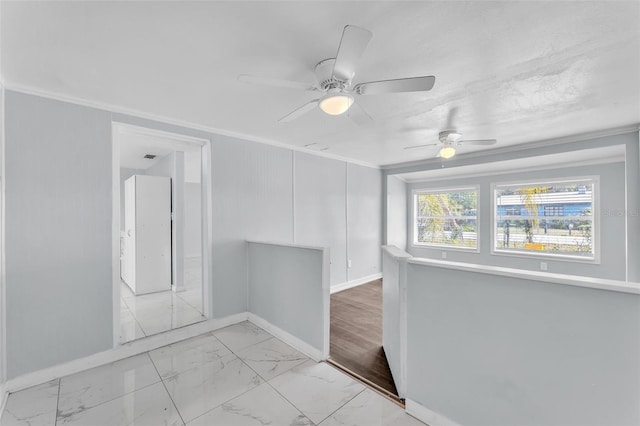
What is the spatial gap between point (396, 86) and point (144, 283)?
4.68 metres

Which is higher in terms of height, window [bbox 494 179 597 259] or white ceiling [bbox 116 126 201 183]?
white ceiling [bbox 116 126 201 183]

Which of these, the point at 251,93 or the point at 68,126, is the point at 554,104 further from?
the point at 68,126

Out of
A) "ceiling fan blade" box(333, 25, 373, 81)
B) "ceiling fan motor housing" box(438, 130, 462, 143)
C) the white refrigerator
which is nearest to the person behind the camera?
"ceiling fan blade" box(333, 25, 373, 81)

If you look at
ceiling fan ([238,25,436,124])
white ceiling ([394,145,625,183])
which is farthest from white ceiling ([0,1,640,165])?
white ceiling ([394,145,625,183])

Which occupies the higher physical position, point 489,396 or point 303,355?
point 489,396

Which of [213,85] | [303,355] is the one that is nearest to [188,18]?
[213,85]

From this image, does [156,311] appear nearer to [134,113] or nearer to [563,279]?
[134,113]

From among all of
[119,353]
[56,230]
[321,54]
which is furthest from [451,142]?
[119,353]

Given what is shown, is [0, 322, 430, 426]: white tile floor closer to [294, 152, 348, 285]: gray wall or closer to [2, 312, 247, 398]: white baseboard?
[2, 312, 247, 398]: white baseboard

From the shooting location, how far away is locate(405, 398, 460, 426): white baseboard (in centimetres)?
163

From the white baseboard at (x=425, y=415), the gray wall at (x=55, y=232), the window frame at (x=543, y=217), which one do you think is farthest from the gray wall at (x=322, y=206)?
the window frame at (x=543, y=217)

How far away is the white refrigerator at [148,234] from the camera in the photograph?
13.8 ft

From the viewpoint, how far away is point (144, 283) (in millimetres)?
4246

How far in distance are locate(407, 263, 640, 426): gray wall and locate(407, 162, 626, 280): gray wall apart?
12.4 feet
